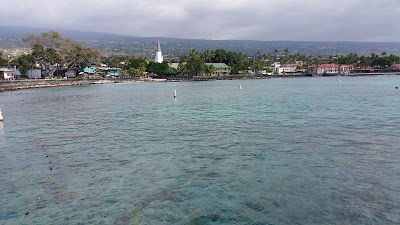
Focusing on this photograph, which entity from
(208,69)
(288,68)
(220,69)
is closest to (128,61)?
(208,69)

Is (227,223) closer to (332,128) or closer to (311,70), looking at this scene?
(332,128)

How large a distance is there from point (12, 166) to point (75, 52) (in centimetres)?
8671

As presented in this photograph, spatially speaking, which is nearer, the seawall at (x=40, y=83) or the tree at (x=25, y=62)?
the seawall at (x=40, y=83)

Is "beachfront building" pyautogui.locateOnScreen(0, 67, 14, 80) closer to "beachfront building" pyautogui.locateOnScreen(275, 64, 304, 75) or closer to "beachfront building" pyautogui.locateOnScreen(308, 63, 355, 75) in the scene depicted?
"beachfront building" pyautogui.locateOnScreen(275, 64, 304, 75)

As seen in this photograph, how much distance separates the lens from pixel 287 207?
8.54 metres

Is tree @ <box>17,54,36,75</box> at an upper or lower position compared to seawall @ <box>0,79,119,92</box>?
upper

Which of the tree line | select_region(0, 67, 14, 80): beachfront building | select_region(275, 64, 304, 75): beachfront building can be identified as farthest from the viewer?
select_region(275, 64, 304, 75): beachfront building

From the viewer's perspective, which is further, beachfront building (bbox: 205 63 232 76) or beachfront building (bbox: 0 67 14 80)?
beachfront building (bbox: 205 63 232 76)

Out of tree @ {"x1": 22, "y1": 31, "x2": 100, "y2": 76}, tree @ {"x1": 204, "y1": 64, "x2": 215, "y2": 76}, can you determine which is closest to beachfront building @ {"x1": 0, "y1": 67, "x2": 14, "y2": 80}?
tree @ {"x1": 22, "y1": 31, "x2": 100, "y2": 76}

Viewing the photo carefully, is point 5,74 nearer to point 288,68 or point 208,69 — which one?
point 208,69

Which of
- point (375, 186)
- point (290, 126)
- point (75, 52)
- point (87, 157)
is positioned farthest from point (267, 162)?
point (75, 52)

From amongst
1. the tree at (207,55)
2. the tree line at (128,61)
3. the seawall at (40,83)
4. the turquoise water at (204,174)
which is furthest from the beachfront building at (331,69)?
the turquoise water at (204,174)

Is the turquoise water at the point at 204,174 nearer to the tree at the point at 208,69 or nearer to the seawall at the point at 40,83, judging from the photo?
the seawall at the point at 40,83

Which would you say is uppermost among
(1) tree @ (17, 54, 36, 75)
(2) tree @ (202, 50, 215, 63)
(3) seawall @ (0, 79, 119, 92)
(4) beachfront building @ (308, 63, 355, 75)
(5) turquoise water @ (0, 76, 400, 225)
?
(2) tree @ (202, 50, 215, 63)
